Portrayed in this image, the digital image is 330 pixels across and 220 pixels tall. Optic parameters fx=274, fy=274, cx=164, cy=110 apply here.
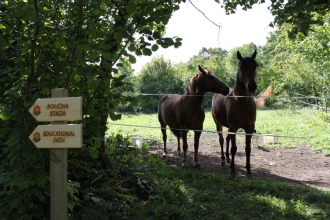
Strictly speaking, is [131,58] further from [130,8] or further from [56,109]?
[56,109]

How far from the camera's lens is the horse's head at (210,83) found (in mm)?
5352

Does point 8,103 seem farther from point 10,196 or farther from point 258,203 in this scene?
point 258,203

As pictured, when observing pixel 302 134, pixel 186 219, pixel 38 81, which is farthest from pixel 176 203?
pixel 302 134

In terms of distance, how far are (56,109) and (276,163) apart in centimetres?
541

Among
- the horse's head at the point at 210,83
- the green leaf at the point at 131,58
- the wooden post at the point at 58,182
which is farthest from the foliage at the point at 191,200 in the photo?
the horse's head at the point at 210,83

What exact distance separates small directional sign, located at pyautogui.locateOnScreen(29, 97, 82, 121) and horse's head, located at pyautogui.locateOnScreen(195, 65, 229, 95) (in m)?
3.65

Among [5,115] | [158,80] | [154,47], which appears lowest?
[5,115]

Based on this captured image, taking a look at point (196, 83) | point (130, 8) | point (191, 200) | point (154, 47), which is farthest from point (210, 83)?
point (130, 8)

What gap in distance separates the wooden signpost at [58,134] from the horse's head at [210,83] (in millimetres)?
3659

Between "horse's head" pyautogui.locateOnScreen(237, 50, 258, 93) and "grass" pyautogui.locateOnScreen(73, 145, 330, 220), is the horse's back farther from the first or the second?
"grass" pyautogui.locateOnScreen(73, 145, 330, 220)

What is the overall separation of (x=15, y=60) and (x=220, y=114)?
4.55 meters

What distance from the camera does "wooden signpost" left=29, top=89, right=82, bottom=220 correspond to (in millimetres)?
2016

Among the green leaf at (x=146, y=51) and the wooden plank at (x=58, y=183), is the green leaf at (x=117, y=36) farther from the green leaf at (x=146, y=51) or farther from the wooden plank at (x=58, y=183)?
the wooden plank at (x=58, y=183)

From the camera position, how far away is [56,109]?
206 cm
